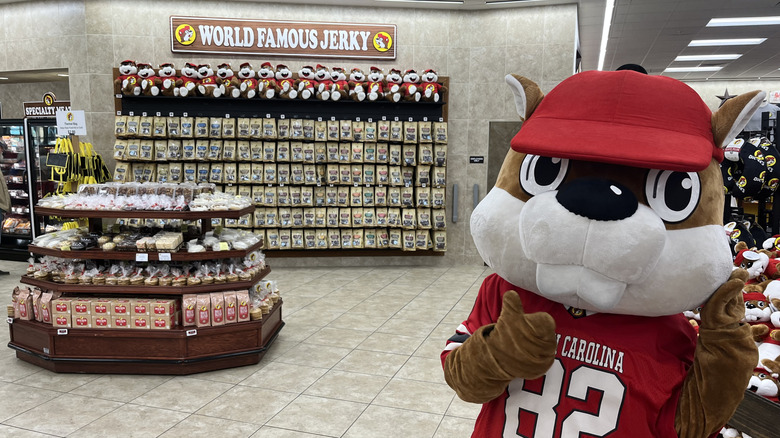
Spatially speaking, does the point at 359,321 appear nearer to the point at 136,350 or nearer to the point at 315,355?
the point at 315,355

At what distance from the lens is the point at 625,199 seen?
1.09 metres

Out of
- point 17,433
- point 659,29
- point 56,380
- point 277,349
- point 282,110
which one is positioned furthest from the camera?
point 659,29

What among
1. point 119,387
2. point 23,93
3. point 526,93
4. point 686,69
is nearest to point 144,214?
point 119,387

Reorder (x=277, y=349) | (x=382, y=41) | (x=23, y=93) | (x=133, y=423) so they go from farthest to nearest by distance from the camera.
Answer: (x=23, y=93)
(x=382, y=41)
(x=277, y=349)
(x=133, y=423)

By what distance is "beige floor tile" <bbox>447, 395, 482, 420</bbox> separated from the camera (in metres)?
3.26

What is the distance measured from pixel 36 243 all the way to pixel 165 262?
0.96 metres

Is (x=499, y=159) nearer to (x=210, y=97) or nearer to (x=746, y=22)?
(x=210, y=97)

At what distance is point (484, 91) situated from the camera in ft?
25.3

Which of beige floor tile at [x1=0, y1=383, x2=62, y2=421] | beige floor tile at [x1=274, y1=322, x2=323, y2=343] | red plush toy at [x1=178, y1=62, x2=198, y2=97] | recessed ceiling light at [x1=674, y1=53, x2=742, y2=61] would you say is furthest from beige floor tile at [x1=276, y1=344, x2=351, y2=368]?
recessed ceiling light at [x1=674, y1=53, x2=742, y2=61]

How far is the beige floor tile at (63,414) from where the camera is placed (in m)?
3.07

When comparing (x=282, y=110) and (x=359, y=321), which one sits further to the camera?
(x=282, y=110)

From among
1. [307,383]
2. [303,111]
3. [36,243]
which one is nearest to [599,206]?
[307,383]

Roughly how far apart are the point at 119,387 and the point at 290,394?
3.89ft

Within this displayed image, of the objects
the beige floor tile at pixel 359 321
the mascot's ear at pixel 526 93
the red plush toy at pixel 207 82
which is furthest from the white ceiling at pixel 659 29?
the mascot's ear at pixel 526 93
